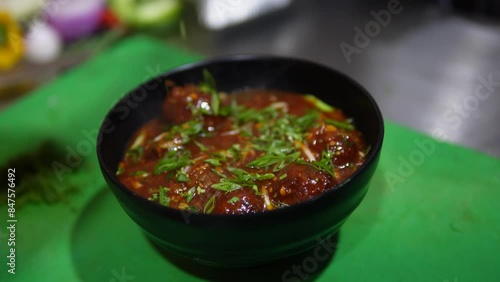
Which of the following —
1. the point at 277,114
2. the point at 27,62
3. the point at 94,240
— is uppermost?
the point at 277,114

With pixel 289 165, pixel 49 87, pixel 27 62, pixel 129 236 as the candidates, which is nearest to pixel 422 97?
pixel 289 165

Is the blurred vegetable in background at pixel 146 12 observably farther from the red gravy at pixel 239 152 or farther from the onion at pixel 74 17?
the red gravy at pixel 239 152

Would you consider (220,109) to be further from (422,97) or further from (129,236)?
A: (422,97)

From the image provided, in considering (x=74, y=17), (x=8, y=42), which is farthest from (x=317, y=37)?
(x=8, y=42)

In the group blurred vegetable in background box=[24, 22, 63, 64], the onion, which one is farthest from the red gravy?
the onion

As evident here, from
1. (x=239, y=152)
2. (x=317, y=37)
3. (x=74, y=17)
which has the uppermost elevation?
(x=239, y=152)

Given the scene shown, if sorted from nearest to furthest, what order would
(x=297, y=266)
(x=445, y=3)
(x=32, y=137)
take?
(x=297, y=266) < (x=32, y=137) < (x=445, y=3)

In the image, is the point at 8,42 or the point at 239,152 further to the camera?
the point at 8,42

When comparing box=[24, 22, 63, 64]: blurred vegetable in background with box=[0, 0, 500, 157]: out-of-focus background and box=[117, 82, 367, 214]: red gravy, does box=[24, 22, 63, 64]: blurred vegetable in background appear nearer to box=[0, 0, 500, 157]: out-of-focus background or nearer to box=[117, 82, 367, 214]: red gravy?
box=[0, 0, 500, 157]: out-of-focus background

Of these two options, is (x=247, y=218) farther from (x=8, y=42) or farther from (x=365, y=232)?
(x=8, y=42)
